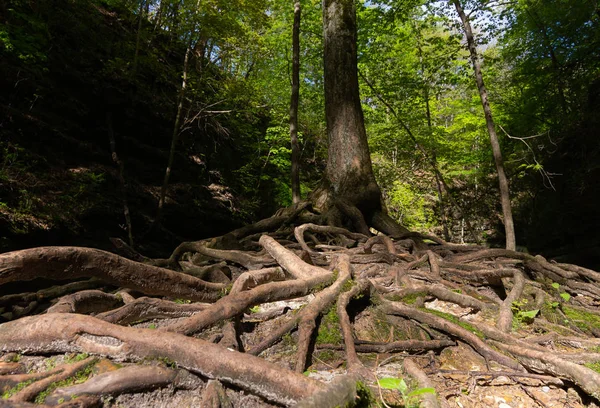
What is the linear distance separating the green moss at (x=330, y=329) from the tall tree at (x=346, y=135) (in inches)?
126

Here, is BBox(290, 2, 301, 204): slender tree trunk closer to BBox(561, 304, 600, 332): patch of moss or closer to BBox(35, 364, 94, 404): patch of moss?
BBox(561, 304, 600, 332): patch of moss

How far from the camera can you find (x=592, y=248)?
8867mm

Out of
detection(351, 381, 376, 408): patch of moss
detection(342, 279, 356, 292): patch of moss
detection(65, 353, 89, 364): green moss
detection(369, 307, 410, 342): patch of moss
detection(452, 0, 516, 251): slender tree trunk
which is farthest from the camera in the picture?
detection(452, 0, 516, 251): slender tree trunk

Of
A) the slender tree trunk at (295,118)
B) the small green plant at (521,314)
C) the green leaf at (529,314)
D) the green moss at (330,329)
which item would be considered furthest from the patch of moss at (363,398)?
the slender tree trunk at (295,118)

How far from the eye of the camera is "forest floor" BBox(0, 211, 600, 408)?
110cm

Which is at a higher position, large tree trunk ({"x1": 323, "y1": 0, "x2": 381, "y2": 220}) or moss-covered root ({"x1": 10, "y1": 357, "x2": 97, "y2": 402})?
large tree trunk ({"x1": 323, "y1": 0, "x2": 381, "y2": 220})

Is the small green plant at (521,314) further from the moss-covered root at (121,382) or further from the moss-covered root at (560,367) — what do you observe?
the moss-covered root at (121,382)

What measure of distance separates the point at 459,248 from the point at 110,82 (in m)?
10.4

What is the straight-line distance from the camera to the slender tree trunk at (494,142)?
26.6 ft

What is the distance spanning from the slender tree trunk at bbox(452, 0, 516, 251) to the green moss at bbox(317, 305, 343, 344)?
7.89 metres

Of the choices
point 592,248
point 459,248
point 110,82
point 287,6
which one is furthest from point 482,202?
point 110,82

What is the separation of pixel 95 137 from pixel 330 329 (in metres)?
9.80

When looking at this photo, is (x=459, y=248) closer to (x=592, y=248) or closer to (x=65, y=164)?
(x=592, y=248)

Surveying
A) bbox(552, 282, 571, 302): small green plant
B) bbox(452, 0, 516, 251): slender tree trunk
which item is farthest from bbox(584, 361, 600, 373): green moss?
bbox(452, 0, 516, 251): slender tree trunk
